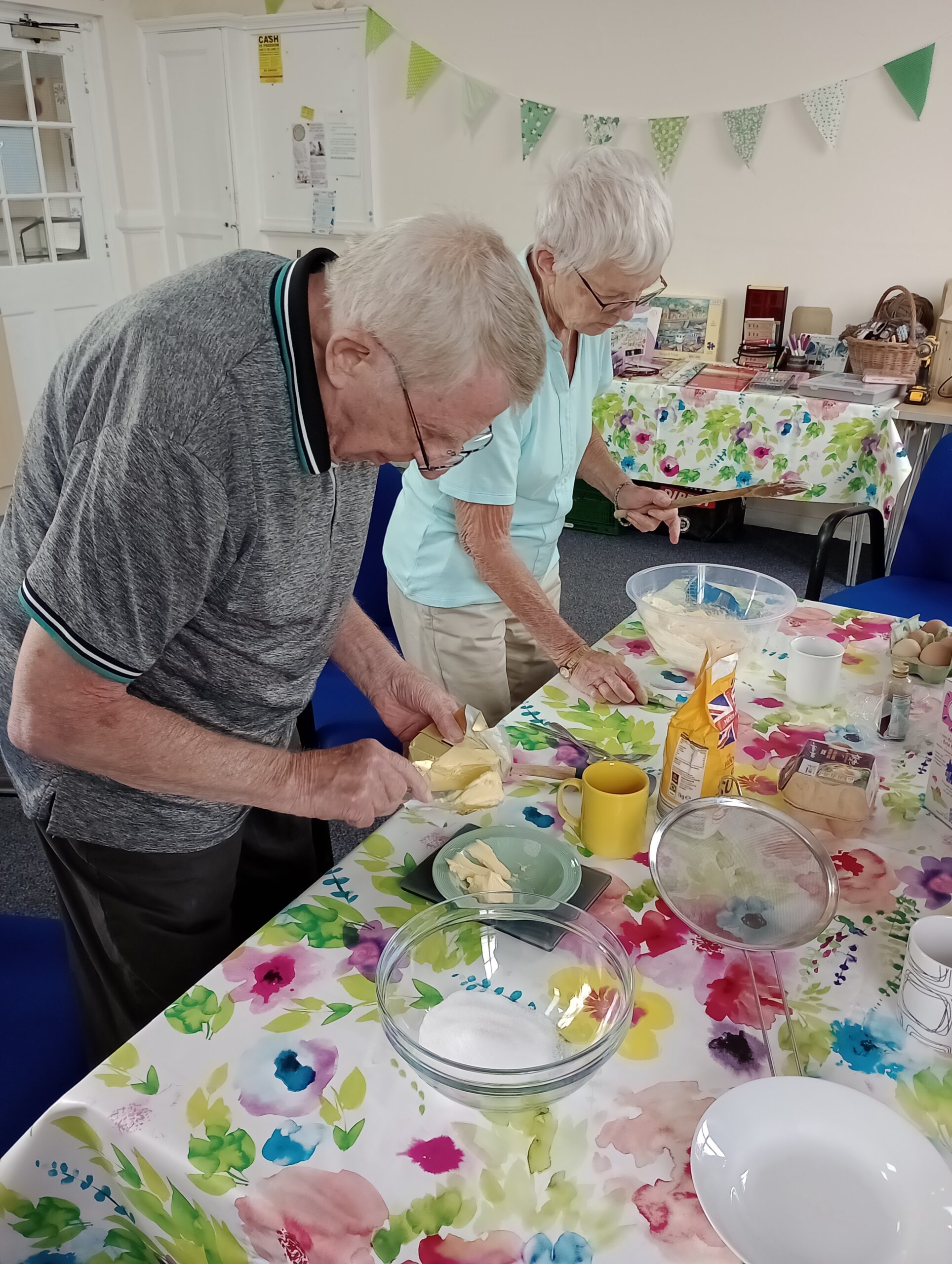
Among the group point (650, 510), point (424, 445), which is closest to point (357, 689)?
point (650, 510)

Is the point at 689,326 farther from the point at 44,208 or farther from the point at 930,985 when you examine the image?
the point at 930,985

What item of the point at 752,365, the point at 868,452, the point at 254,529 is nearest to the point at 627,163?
the point at 254,529

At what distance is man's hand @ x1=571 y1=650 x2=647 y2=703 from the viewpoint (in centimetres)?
146

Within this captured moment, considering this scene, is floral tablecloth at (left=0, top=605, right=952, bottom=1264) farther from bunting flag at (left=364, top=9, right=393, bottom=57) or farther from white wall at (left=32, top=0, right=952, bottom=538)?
bunting flag at (left=364, top=9, right=393, bottom=57)

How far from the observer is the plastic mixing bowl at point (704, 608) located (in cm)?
153

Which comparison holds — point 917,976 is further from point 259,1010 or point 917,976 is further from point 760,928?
point 259,1010

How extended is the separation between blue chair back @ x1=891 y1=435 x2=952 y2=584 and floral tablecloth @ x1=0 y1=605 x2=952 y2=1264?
5.45 ft

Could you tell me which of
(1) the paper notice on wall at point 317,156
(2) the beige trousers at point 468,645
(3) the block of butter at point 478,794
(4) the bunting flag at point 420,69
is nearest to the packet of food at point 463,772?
(3) the block of butter at point 478,794

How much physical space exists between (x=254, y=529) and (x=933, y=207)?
3.84 m

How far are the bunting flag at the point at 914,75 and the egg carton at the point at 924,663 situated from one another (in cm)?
308

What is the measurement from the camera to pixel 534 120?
4348 millimetres

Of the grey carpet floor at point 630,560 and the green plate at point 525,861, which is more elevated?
the green plate at point 525,861

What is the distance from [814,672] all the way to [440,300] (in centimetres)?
90

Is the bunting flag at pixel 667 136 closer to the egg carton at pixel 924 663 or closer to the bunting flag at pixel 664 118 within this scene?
the bunting flag at pixel 664 118
